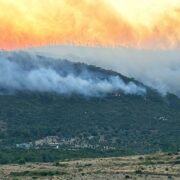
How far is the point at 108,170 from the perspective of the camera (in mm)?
124562

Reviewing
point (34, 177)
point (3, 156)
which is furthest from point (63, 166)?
point (3, 156)

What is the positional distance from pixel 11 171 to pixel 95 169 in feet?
57.0

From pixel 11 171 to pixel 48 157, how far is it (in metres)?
69.1

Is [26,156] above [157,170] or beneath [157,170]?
above

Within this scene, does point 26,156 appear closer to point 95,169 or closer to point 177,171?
point 95,169

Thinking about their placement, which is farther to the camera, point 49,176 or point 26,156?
point 26,156

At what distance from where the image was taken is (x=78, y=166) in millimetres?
137375

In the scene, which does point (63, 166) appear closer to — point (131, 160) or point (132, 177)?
point (131, 160)

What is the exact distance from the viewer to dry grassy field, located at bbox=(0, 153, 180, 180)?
374 ft

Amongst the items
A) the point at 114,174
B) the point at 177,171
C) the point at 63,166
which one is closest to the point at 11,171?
the point at 63,166

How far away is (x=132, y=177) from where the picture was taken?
4412 inches

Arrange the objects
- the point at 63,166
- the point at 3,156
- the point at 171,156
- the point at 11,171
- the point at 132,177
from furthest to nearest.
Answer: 1. the point at 3,156
2. the point at 171,156
3. the point at 63,166
4. the point at 11,171
5. the point at 132,177

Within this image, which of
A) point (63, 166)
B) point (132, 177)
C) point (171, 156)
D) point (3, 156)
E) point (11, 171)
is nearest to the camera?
point (132, 177)

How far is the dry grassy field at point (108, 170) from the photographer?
374 feet
